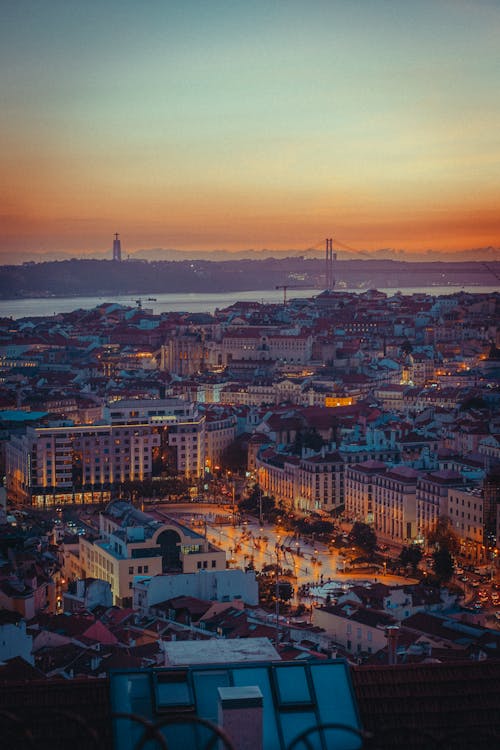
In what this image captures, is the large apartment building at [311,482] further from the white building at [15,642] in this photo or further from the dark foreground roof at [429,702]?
the dark foreground roof at [429,702]

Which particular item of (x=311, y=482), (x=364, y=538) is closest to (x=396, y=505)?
(x=364, y=538)

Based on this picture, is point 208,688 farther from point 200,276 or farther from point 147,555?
point 200,276

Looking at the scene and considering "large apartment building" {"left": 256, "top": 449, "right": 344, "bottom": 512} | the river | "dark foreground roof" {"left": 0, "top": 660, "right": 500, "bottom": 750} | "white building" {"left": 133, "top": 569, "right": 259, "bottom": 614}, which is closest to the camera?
"dark foreground roof" {"left": 0, "top": 660, "right": 500, "bottom": 750}

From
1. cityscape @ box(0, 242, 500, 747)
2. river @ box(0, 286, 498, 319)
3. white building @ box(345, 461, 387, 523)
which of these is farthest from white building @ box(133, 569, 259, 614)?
river @ box(0, 286, 498, 319)

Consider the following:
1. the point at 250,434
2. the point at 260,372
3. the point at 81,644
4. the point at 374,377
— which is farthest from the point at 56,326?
the point at 81,644

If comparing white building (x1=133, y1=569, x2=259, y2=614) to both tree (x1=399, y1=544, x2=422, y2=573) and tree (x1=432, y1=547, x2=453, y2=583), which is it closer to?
tree (x1=432, y1=547, x2=453, y2=583)

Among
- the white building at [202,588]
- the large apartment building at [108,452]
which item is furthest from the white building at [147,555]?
the large apartment building at [108,452]
